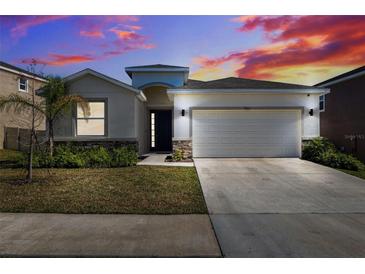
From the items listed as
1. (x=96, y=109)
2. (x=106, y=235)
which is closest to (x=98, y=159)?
(x=96, y=109)

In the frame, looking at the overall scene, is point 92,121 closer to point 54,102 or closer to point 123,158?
point 54,102

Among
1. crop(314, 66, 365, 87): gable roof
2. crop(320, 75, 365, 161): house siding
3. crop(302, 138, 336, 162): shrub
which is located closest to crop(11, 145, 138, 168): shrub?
crop(302, 138, 336, 162): shrub

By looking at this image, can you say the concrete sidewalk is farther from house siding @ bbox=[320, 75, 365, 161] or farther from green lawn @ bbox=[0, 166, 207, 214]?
house siding @ bbox=[320, 75, 365, 161]

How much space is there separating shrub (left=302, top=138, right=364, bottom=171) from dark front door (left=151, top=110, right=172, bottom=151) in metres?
Answer: 7.50

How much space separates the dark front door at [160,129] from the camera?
1712 cm

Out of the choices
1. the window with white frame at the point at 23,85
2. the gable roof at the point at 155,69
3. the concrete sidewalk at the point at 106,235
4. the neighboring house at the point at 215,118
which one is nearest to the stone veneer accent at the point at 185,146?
the neighboring house at the point at 215,118

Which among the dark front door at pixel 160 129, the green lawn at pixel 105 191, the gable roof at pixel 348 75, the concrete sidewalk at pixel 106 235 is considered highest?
the gable roof at pixel 348 75

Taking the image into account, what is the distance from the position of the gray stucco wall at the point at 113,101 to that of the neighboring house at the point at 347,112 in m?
10.1

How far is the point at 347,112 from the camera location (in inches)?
595

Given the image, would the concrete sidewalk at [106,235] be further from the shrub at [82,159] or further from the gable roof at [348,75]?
the gable roof at [348,75]

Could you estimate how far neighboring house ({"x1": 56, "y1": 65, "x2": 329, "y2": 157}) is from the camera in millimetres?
12617

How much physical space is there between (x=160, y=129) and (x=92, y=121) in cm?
505

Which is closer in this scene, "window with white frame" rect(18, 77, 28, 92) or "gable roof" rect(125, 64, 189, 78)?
"gable roof" rect(125, 64, 189, 78)
